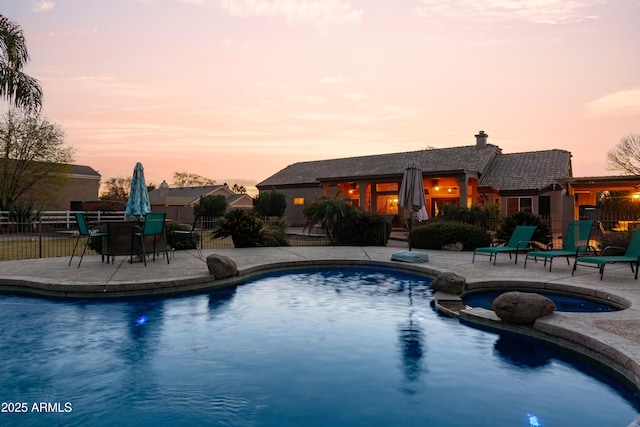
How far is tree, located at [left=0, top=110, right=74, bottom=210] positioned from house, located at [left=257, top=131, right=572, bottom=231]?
54.4 ft

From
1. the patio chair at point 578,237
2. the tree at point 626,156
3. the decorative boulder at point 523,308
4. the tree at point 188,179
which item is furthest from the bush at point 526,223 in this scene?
the tree at point 188,179

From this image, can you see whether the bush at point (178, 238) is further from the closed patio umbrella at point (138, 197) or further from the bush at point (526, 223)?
the bush at point (526, 223)

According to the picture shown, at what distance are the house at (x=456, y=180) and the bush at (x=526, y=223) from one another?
6.88 meters

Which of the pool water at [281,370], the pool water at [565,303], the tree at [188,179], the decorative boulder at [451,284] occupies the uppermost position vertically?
the tree at [188,179]

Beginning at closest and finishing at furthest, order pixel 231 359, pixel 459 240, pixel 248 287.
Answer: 1. pixel 231 359
2. pixel 248 287
3. pixel 459 240

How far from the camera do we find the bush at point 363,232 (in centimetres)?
1516

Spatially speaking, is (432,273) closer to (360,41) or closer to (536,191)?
(360,41)

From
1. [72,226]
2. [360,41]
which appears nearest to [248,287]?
[360,41]

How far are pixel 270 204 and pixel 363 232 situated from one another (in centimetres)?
1658

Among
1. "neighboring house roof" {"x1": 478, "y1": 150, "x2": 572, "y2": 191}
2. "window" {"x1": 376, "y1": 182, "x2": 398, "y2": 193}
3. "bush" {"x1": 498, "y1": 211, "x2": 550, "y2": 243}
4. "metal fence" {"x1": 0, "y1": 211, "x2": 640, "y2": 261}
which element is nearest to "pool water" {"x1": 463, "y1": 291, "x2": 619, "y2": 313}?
"metal fence" {"x1": 0, "y1": 211, "x2": 640, "y2": 261}

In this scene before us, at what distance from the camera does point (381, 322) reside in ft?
20.1

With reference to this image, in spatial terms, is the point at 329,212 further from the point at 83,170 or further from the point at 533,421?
the point at 83,170

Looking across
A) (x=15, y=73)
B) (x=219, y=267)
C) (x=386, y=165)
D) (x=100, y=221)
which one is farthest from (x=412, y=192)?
(x=386, y=165)

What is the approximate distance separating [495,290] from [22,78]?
14.6m
